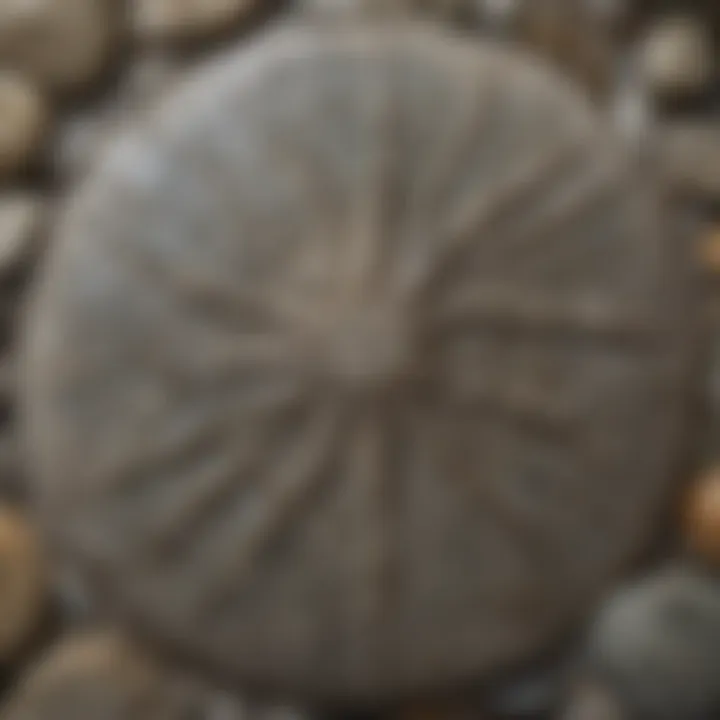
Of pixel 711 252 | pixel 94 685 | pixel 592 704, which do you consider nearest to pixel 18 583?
pixel 94 685

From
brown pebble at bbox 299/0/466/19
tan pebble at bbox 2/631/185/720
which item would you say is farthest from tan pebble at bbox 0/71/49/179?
tan pebble at bbox 2/631/185/720

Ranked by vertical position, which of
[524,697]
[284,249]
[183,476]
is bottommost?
[524,697]

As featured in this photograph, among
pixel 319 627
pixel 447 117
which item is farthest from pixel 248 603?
pixel 447 117

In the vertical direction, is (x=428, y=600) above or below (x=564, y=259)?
below

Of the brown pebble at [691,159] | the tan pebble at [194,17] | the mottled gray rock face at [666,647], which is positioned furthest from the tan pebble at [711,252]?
the tan pebble at [194,17]

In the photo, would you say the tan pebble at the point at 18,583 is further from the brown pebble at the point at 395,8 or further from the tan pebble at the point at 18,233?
the brown pebble at the point at 395,8

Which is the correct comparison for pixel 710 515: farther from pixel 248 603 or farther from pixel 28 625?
pixel 28 625

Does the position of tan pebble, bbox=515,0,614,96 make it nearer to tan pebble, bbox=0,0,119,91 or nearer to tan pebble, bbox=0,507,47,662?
tan pebble, bbox=0,0,119,91

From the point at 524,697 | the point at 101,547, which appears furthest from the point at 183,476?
the point at 524,697
